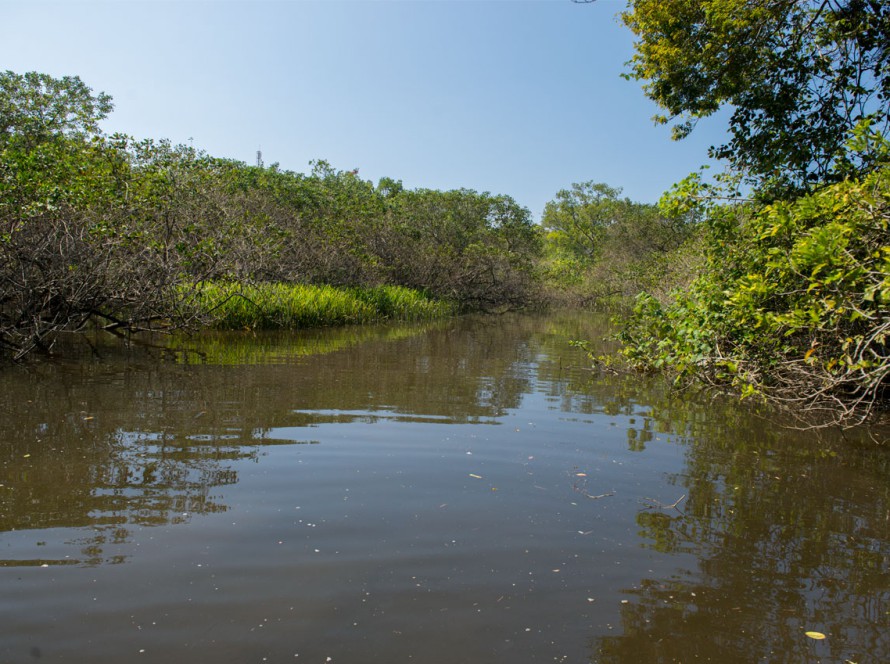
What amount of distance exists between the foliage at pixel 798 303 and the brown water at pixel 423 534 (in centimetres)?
71

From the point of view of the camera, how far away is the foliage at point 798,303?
5203mm

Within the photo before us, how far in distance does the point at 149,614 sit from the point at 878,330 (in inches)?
213

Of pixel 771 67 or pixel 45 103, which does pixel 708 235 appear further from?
pixel 45 103

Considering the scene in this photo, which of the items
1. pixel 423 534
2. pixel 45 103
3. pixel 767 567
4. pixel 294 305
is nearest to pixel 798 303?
pixel 767 567

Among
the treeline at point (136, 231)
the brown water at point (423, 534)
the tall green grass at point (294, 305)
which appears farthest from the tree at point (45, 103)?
the brown water at point (423, 534)

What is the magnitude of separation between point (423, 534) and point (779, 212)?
4.96 meters

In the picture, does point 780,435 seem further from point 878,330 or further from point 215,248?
point 215,248

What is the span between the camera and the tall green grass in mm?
14031

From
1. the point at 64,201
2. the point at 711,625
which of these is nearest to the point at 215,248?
the point at 64,201

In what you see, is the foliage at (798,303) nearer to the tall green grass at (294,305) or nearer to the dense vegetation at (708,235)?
the dense vegetation at (708,235)

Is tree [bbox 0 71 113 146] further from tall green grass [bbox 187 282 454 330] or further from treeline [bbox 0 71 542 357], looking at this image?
tall green grass [bbox 187 282 454 330]

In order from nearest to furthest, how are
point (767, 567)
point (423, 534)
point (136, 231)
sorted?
1. point (767, 567)
2. point (423, 534)
3. point (136, 231)

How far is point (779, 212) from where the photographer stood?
6180 millimetres

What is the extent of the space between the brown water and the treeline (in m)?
2.94
